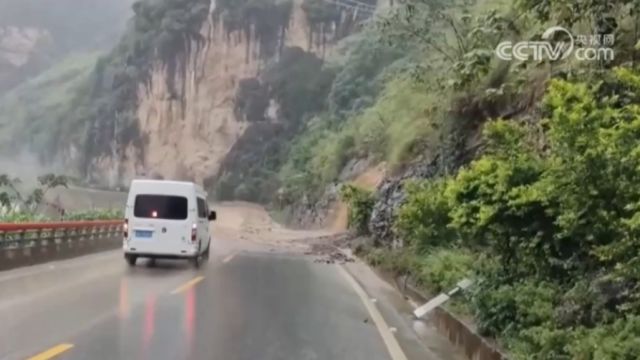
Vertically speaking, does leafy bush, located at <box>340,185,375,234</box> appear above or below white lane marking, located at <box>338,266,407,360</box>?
above

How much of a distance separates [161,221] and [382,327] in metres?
11.1

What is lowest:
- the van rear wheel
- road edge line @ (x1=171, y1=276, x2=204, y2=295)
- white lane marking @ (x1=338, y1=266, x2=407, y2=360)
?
white lane marking @ (x1=338, y1=266, x2=407, y2=360)

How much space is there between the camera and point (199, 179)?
282 ft

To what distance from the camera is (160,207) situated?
21969 mm

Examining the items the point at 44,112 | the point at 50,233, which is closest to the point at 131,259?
the point at 50,233

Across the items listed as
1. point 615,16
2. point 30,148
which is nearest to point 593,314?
point 615,16

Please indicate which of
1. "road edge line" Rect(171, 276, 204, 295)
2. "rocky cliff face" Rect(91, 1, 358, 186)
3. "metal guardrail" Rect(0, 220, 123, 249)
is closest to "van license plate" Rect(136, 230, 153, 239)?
"metal guardrail" Rect(0, 220, 123, 249)

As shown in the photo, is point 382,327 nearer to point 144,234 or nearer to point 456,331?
point 456,331

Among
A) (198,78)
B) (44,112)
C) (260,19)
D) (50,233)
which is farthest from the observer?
(44,112)

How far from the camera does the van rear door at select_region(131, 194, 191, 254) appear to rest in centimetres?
2180

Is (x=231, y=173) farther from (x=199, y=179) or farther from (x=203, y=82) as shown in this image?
(x=203, y=82)

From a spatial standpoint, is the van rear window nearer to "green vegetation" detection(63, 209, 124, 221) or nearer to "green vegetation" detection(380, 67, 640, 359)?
"green vegetation" detection(380, 67, 640, 359)

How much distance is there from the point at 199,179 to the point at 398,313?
73.2m

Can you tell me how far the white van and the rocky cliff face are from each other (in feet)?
204
